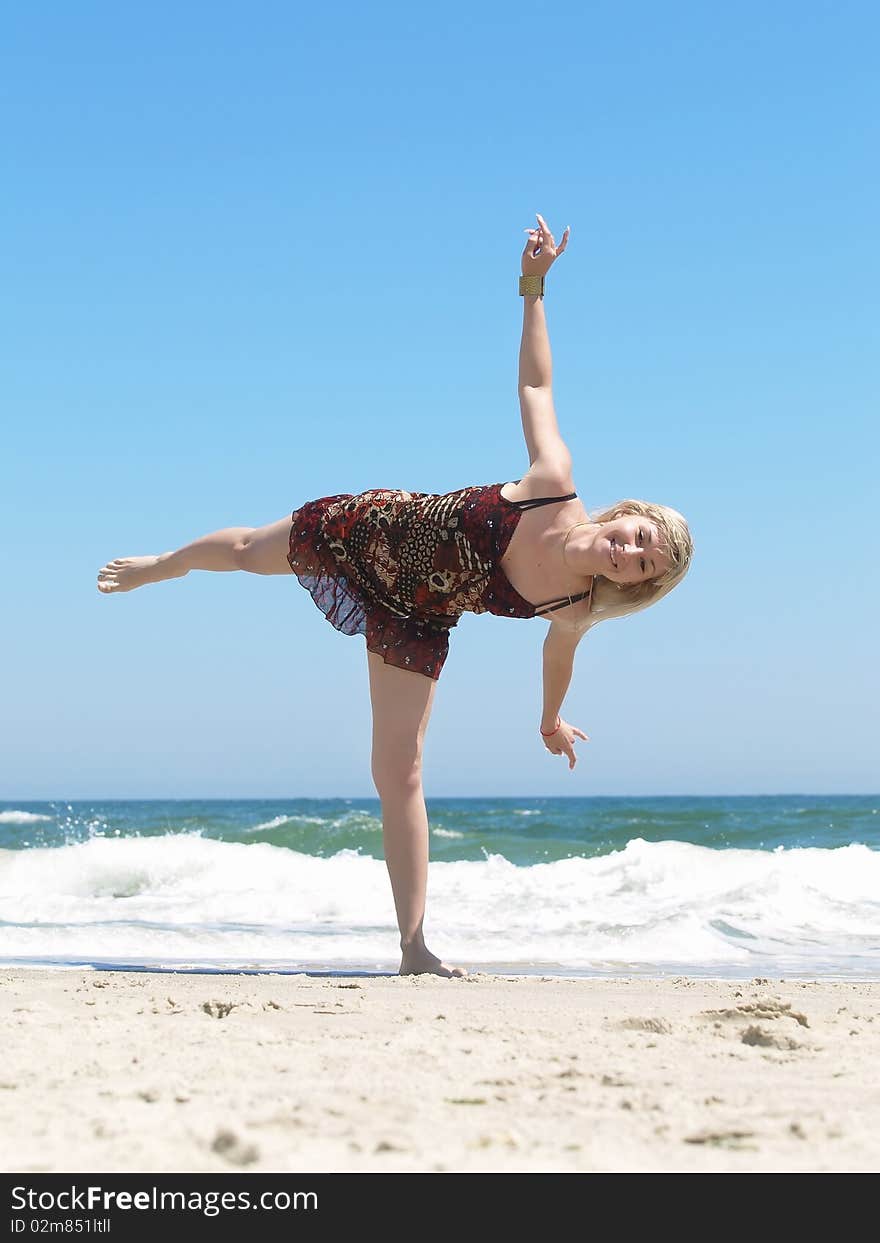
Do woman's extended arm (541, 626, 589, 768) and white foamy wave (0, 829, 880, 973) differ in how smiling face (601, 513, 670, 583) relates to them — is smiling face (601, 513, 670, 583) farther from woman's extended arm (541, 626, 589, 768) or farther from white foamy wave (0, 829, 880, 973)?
white foamy wave (0, 829, 880, 973)

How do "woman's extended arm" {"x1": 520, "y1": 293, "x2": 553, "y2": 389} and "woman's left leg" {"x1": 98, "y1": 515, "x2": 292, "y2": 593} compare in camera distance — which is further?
"woman's left leg" {"x1": 98, "y1": 515, "x2": 292, "y2": 593}

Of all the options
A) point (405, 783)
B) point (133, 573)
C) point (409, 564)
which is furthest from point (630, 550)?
point (133, 573)

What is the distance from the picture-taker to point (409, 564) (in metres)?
4.13

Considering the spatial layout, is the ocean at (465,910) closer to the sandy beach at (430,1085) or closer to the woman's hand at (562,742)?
the woman's hand at (562,742)

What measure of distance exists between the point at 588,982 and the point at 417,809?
913 millimetres

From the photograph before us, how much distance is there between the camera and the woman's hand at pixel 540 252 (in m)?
4.26

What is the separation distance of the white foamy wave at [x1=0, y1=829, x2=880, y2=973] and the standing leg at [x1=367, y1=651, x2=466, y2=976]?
1.04 m

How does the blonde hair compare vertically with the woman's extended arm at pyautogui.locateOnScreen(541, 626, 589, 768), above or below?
above

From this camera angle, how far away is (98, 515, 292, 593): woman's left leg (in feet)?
14.3

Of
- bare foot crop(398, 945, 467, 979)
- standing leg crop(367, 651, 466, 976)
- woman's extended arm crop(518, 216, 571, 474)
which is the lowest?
bare foot crop(398, 945, 467, 979)

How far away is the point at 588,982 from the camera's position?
4500mm

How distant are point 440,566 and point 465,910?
14.9ft

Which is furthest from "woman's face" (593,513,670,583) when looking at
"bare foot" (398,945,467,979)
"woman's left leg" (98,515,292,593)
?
"bare foot" (398,945,467,979)
